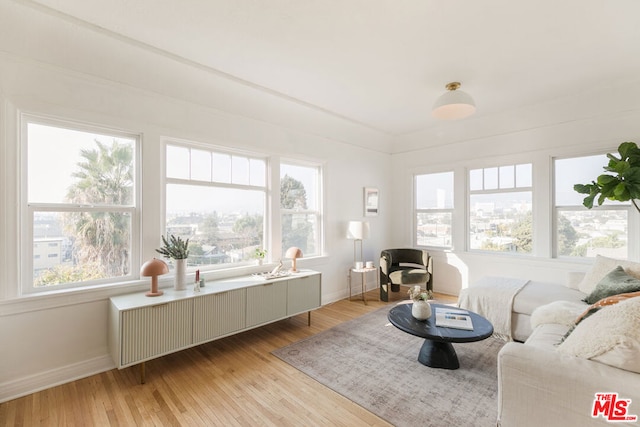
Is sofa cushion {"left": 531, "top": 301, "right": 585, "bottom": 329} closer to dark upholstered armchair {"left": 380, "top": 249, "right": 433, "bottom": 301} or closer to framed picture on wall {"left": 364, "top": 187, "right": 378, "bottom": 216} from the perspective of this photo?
dark upholstered armchair {"left": 380, "top": 249, "right": 433, "bottom": 301}

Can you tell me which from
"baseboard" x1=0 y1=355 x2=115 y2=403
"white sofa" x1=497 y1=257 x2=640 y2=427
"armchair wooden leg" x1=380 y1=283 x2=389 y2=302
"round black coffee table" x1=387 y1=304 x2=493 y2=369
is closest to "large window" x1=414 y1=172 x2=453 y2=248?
"armchair wooden leg" x1=380 y1=283 x2=389 y2=302

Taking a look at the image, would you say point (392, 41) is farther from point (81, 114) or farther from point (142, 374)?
point (142, 374)

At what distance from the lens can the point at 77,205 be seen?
255 centimetres

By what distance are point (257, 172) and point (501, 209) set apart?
3764 millimetres

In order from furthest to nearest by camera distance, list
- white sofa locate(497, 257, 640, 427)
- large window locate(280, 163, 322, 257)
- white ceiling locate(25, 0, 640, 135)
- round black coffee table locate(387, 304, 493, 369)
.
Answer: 1. large window locate(280, 163, 322, 257)
2. round black coffee table locate(387, 304, 493, 369)
3. white ceiling locate(25, 0, 640, 135)
4. white sofa locate(497, 257, 640, 427)

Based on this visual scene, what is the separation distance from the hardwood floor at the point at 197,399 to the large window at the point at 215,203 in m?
1.16

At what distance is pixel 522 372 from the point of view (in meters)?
1.54

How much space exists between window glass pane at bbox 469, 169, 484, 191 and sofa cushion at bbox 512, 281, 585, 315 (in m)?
2.00

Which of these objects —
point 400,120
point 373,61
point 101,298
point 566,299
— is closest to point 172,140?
point 101,298

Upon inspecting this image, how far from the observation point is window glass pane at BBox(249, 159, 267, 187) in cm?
377

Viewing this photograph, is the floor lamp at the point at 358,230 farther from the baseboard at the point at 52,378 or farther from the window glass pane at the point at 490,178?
the baseboard at the point at 52,378

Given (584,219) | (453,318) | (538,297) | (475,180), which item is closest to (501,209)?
(475,180)

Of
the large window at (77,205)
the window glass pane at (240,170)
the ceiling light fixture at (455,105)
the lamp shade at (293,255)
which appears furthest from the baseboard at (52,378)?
the ceiling light fixture at (455,105)

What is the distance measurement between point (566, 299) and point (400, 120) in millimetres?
3166
